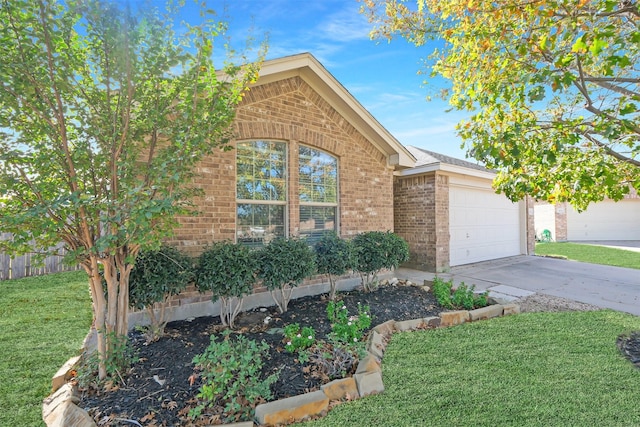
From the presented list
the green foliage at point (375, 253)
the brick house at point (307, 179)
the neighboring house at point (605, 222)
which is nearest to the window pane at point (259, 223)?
the brick house at point (307, 179)

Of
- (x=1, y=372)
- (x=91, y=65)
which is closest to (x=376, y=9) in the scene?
(x=91, y=65)

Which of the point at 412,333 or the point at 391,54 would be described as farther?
the point at 391,54

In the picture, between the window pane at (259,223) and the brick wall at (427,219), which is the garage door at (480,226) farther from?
the window pane at (259,223)

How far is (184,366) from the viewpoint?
3.57 m

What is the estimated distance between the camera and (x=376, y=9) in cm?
747

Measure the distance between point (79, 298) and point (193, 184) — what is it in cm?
462

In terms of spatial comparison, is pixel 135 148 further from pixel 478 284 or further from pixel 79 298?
pixel 478 284

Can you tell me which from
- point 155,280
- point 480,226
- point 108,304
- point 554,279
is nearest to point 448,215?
point 480,226

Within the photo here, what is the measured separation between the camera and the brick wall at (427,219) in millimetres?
9344

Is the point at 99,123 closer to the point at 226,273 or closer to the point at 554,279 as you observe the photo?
the point at 226,273

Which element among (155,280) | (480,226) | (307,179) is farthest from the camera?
(480,226)

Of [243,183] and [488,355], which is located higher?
[243,183]

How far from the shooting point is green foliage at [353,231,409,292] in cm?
668

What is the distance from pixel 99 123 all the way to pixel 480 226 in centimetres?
1130
